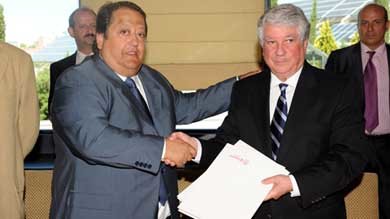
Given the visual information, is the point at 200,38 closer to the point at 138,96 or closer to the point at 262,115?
the point at 138,96

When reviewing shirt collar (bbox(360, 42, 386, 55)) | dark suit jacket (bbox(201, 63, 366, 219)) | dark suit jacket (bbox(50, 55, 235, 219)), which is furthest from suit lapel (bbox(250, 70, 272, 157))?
shirt collar (bbox(360, 42, 386, 55))

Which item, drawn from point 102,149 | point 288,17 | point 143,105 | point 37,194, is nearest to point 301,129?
point 288,17

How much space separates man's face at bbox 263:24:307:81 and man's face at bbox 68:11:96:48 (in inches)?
115

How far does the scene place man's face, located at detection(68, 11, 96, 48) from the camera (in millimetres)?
5094

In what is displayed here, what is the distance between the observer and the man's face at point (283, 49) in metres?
2.38

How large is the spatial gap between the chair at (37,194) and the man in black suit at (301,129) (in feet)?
4.42

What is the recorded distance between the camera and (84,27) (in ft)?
16.8

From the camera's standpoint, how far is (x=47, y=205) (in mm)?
3324

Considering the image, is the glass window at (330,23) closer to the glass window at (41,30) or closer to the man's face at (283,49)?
the glass window at (41,30)

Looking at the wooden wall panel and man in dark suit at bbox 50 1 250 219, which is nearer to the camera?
man in dark suit at bbox 50 1 250 219

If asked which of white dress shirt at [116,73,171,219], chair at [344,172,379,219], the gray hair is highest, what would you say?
the gray hair

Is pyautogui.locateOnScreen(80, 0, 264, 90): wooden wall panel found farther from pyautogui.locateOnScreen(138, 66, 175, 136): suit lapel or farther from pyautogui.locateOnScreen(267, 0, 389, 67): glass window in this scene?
pyautogui.locateOnScreen(138, 66, 175, 136): suit lapel

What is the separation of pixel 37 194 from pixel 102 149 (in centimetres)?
107

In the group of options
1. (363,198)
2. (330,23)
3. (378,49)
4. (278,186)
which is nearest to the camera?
(278,186)
